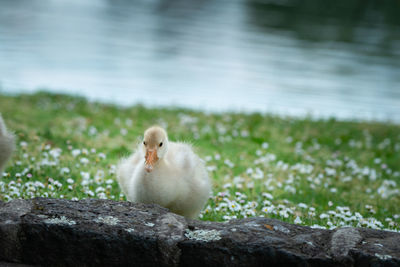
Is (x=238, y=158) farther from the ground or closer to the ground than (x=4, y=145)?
closer to the ground

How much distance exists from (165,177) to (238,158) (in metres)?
3.62

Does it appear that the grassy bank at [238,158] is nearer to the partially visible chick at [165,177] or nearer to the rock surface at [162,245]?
the partially visible chick at [165,177]

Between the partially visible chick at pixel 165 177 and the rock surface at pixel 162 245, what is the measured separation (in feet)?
2.45

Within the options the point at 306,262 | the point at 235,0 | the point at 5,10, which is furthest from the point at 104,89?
the point at 235,0

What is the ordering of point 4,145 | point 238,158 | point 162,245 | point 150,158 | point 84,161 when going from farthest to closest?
point 238,158 < point 84,161 < point 4,145 < point 150,158 < point 162,245

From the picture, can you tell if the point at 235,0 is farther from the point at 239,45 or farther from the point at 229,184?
the point at 229,184

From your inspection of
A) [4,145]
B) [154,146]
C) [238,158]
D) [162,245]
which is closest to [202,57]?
[238,158]

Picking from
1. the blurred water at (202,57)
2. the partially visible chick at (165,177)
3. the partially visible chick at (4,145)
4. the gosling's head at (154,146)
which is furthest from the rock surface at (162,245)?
the blurred water at (202,57)

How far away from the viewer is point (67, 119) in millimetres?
9773

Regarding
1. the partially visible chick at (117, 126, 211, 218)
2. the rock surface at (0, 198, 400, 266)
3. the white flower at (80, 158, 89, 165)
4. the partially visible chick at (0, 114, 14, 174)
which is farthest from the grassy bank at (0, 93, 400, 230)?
the rock surface at (0, 198, 400, 266)

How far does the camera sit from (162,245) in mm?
3648

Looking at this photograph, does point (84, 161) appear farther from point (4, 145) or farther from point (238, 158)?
point (238, 158)

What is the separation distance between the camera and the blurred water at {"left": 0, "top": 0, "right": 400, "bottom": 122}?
15.0 metres

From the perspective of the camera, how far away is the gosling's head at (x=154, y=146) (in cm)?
465
